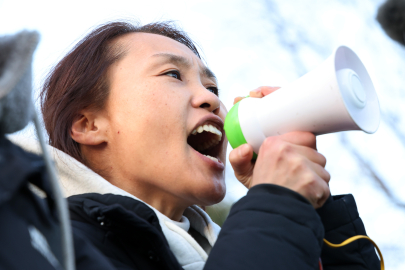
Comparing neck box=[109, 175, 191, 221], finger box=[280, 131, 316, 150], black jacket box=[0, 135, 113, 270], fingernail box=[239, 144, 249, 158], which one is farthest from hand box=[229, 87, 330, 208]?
black jacket box=[0, 135, 113, 270]

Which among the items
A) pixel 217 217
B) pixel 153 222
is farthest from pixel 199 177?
pixel 217 217

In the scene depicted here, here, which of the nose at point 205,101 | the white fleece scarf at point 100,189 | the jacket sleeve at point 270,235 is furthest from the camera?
the nose at point 205,101

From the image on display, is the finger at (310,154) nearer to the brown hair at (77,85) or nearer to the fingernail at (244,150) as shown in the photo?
the fingernail at (244,150)

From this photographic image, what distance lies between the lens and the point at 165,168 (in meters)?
1.68

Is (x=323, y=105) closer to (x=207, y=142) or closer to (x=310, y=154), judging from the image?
(x=310, y=154)

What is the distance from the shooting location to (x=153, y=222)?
4.18 feet

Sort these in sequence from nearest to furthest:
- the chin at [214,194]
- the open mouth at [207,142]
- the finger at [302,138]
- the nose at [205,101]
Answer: the finger at [302,138] → the chin at [214,194] → the nose at [205,101] → the open mouth at [207,142]

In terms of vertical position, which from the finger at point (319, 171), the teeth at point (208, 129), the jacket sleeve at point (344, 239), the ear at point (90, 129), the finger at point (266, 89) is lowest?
the jacket sleeve at point (344, 239)

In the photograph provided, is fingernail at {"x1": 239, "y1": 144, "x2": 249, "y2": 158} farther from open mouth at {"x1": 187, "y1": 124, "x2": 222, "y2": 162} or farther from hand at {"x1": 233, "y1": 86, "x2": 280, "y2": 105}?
open mouth at {"x1": 187, "y1": 124, "x2": 222, "y2": 162}

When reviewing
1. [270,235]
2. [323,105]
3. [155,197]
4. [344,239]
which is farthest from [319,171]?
[155,197]

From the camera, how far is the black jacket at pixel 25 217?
0.61m

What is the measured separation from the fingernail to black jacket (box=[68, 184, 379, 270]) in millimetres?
345

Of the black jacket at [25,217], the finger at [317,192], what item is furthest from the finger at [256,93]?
the black jacket at [25,217]

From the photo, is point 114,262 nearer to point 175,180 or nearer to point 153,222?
point 153,222
